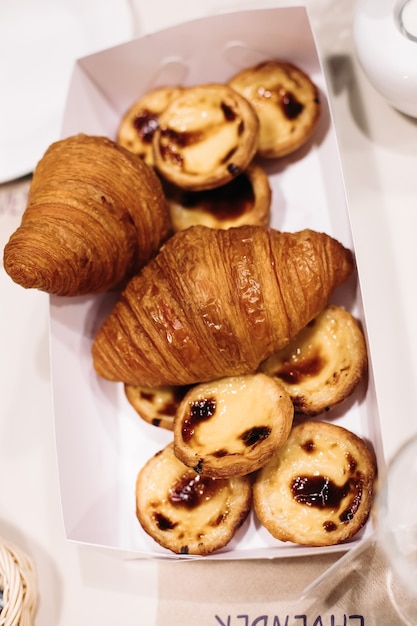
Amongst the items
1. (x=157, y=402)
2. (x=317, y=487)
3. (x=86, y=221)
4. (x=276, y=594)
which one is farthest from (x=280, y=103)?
(x=276, y=594)

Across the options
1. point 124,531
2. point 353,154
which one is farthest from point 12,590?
point 353,154

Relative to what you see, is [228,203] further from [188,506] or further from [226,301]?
[188,506]

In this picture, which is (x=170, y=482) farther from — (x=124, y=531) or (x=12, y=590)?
(x=12, y=590)

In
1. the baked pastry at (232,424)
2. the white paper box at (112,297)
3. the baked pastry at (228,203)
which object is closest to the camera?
the baked pastry at (232,424)

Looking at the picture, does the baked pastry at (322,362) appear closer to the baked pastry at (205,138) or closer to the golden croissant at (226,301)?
the golden croissant at (226,301)

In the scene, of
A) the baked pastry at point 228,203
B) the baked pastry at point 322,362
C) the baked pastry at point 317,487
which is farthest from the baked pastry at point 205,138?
the baked pastry at point 317,487

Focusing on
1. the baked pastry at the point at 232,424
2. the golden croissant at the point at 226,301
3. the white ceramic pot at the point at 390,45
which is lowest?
the baked pastry at the point at 232,424

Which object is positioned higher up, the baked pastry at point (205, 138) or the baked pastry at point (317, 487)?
the baked pastry at point (205, 138)
